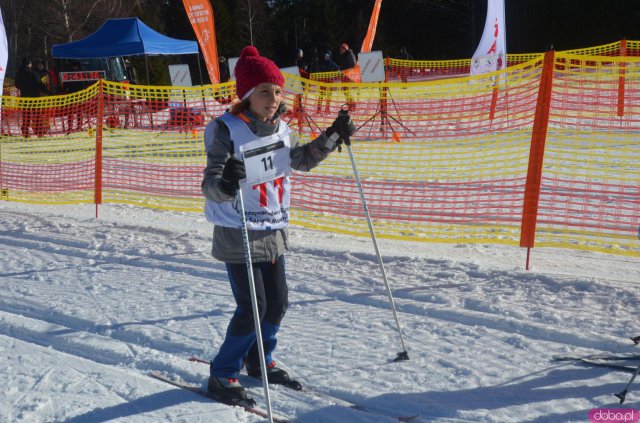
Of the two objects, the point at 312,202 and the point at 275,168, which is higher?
the point at 275,168

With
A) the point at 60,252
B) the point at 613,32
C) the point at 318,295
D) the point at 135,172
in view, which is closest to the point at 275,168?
the point at 318,295

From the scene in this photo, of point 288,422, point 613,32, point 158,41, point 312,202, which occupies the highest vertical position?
point 613,32

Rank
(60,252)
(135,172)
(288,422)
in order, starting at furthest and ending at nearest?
1. (135,172)
2. (60,252)
3. (288,422)

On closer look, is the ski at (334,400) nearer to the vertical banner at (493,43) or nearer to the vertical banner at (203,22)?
the vertical banner at (493,43)

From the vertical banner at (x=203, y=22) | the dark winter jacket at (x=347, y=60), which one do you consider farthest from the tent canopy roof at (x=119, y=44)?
the dark winter jacket at (x=347, y=60)

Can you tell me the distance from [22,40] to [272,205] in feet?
143

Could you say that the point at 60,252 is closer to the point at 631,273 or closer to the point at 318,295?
the point at 318,295

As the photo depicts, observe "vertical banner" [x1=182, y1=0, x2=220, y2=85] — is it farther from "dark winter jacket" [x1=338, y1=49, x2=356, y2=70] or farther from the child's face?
the child's face

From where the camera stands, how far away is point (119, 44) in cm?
1911

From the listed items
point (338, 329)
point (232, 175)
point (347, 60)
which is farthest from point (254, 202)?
point (347, 60)

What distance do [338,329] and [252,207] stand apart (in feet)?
4.45

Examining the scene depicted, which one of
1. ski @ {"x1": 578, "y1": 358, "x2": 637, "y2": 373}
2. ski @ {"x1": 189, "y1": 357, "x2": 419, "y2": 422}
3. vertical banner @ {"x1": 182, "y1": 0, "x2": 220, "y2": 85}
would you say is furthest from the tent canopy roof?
ski @ {"x1": 578, "y1": 358, "x2": 637, "y2": 373}

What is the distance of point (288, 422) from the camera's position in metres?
3.26

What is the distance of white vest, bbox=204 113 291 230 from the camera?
3.31 meters
